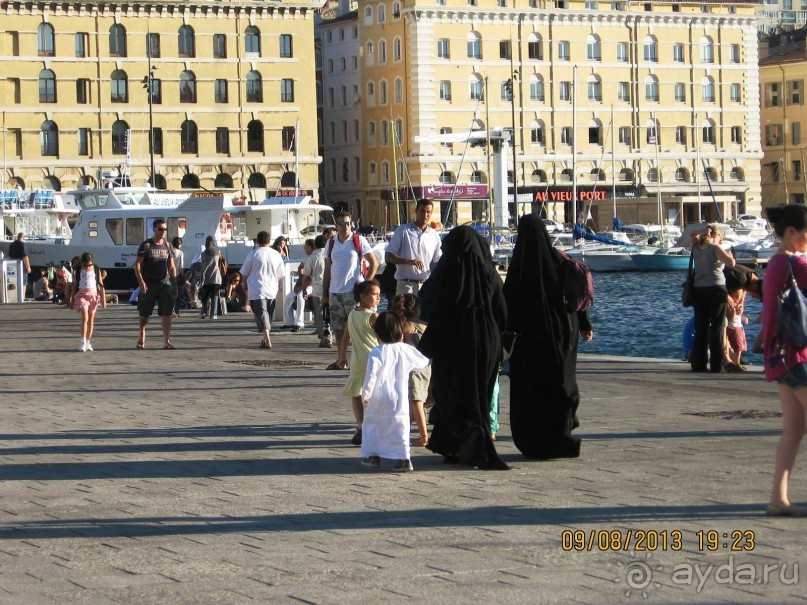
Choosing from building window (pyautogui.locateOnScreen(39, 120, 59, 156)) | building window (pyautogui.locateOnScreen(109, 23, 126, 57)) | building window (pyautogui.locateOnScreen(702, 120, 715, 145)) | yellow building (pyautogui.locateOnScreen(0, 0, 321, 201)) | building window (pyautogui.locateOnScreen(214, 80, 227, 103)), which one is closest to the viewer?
yellow building (pyautogui.locateOnScreen(0, 0, 321, 201))

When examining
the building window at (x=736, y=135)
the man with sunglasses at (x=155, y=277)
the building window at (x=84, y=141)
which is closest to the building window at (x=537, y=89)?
the building window at (x=736, y=135)

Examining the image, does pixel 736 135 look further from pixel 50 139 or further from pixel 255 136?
pixel 50 139

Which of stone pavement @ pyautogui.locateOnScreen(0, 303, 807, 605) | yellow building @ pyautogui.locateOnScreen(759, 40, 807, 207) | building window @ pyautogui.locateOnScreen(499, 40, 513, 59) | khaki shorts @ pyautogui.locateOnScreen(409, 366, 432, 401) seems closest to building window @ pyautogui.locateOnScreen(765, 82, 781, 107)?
yellow building @ pyautogui.locateOnScreen(759, 40, 807, 207)

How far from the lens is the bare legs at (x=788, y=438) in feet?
27.3

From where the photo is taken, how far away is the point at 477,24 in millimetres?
100188

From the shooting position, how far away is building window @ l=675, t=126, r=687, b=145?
105m

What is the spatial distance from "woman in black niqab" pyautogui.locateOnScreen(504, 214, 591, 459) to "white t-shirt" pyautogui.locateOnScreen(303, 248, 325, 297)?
12.6 m

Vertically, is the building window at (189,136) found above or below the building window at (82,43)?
below

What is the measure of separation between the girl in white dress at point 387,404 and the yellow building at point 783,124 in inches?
4243

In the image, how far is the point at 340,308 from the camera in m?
18.8

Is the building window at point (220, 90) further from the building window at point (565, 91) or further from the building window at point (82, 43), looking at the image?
the building window at point (565, 91)

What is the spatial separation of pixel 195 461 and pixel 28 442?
6.31 feet

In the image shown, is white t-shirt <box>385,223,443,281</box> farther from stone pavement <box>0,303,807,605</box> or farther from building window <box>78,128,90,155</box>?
building window <box>78,128,90,155</box>

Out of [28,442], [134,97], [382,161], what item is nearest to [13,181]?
[134,97]
